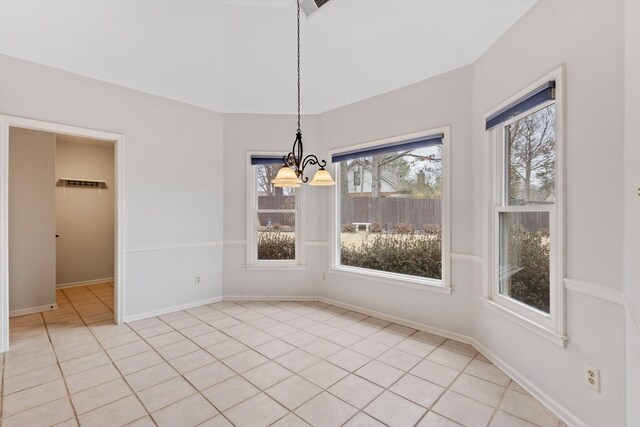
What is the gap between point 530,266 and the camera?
94.5 inches

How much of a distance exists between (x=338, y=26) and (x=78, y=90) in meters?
2.91

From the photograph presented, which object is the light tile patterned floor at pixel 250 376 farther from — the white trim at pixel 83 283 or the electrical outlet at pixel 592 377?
the white trim at pixel 83 283

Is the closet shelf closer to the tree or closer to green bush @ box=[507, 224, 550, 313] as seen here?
the tree

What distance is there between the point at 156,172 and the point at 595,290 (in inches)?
170

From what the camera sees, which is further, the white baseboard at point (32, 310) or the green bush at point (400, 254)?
the white baseboard at point (32, 310)

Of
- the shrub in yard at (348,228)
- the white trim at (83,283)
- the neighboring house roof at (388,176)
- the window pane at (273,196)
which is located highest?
the neighboring house roof at (388,176)

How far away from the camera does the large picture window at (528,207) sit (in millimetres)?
2090

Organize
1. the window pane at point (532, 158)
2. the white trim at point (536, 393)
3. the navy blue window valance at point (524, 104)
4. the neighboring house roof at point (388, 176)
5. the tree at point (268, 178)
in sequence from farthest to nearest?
the tree at point (268, 178) < the neighboring house roof at point (388, 176) < the window pane at point (532, 158) < the navy blue window valance at point (524, 104) < the white trim at point (536, 393)

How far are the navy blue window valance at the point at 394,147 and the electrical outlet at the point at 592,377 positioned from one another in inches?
88.4

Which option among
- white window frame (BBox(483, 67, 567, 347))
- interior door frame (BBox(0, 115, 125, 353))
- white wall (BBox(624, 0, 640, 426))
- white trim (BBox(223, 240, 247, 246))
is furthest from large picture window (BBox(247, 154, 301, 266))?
white wall (BBox(624, 0, 640, 426))

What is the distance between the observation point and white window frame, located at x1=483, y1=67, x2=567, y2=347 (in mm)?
1998

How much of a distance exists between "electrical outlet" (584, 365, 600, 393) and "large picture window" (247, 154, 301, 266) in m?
3.31

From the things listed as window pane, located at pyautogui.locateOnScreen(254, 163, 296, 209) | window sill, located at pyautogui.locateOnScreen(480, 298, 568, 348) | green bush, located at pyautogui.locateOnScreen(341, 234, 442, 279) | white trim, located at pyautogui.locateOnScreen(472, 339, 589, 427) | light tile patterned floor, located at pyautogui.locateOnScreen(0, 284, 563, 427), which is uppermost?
window pane, located at pyautogui.locateOnScreen(254, 163, 296, 209)

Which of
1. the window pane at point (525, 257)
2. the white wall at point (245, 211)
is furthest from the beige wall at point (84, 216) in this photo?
the window pane at point (525, 257)
